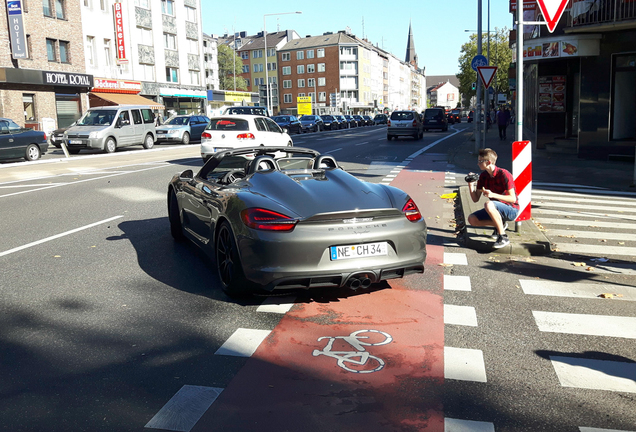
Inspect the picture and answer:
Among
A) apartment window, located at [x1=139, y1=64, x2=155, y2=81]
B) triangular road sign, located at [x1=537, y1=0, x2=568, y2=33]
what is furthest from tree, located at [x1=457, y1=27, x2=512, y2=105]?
triangular road sign, located at [x1=537, y1=0, x2=568, y2=33]

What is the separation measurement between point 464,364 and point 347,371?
0.77 meters

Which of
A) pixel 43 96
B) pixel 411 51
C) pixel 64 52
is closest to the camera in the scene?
pixel 43 96

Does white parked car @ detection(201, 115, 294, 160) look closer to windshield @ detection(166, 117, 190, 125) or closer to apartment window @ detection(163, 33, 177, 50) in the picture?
windshield @ detection(166, 117, 190, 125)

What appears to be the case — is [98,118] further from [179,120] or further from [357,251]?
[357,251]

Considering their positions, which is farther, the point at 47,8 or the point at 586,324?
the point at 47,8

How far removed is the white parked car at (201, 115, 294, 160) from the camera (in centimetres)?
1880

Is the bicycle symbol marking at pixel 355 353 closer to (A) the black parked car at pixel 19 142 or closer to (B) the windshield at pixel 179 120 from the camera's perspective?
(A) the black parked car at pixel 19 142

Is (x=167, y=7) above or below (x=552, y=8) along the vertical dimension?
above

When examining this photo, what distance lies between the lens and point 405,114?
35250 mm

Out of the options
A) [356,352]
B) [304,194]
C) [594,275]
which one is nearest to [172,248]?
[304,194]

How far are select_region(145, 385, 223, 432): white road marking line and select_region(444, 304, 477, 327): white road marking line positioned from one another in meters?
2.07

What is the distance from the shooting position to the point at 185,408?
3.40 metres

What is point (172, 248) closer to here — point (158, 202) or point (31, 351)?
point (31, 351)

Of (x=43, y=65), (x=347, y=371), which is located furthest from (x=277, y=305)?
(x=43, y=65)
